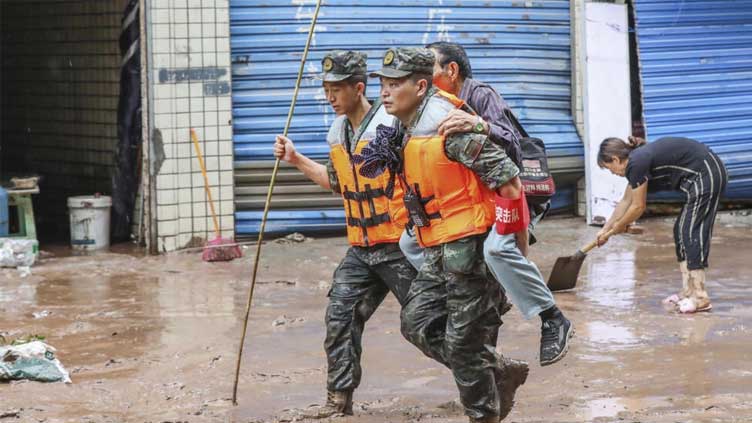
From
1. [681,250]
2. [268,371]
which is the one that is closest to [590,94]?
[681,250]

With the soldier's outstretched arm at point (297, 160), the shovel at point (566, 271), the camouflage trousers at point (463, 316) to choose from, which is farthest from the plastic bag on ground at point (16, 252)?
the camouflage trousers at point (463, 316)

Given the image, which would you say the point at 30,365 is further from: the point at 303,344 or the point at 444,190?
the point at 444,190

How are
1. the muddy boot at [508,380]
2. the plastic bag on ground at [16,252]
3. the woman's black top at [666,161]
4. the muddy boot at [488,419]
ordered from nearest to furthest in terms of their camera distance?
1. the muddy boot at [488,419]
2. the muddy boot at [508,380]
3. the woman's black top at [666,161]
4. the plastic bag on ground at [16,252]

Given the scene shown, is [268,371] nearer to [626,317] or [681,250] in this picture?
[626,317]

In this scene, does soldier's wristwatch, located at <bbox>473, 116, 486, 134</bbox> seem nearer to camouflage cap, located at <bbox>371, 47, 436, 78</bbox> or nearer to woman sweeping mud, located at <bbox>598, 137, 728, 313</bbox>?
camouflage cap, located at <bbox>371, 47, 436, 78</bbox>

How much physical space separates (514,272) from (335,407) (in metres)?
1.14

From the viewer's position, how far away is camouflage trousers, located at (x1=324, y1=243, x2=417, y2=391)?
19.4 feet

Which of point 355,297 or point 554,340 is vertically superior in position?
point 355,297

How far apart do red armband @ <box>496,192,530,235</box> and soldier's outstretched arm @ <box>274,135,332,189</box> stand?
3.99ft

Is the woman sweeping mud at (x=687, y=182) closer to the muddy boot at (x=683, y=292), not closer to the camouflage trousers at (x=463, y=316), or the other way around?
the muddy boot at (x=683, y=292)

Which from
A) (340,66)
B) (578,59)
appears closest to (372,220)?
(340,66)

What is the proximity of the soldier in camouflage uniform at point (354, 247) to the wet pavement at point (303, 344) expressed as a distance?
0.25 metres

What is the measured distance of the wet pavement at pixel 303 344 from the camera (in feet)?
19.9

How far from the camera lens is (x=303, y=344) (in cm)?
751
